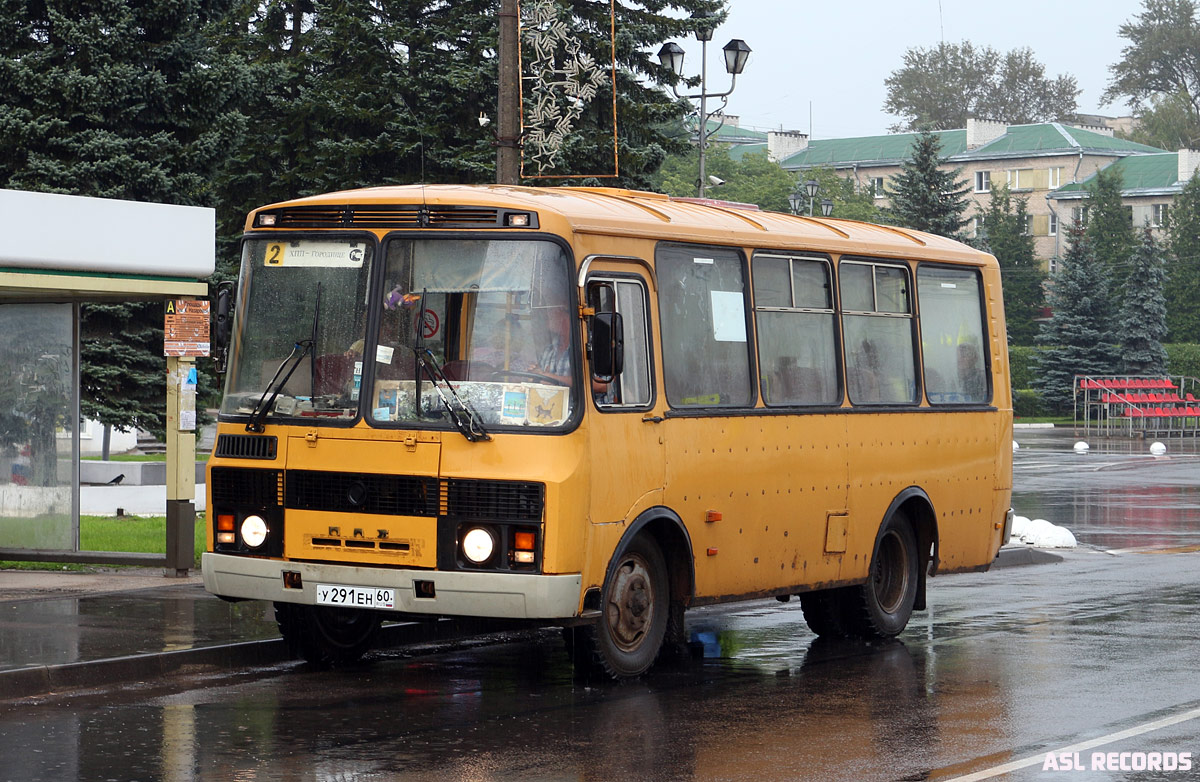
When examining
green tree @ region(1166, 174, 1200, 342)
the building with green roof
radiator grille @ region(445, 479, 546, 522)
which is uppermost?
the building with green roof

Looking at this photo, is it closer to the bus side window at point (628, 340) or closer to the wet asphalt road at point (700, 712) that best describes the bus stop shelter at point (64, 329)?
the wet asphalt road at point (700, 712)

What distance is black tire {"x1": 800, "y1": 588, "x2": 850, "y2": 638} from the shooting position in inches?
540

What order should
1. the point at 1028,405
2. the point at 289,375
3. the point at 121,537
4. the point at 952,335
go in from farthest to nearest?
1. the point at 1028,405
2. the point at 121,537
3. the point at 952,335
4. the point at 289,375

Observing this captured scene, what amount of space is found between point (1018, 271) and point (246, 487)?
82.1m

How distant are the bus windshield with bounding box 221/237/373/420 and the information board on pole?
4724 millimetres

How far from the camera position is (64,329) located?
16.5m

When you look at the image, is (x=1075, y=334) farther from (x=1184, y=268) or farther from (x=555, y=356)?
(x=555, y=356)

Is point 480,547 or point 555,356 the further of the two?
point 555,356

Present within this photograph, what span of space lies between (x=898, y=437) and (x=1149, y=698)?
3710 millimetres

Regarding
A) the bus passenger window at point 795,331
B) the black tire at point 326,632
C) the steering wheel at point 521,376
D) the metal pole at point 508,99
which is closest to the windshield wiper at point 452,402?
the steering wheel at point 521,376

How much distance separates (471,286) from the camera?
10.6 m

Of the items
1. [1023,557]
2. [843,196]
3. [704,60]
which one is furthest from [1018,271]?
[1023,557]

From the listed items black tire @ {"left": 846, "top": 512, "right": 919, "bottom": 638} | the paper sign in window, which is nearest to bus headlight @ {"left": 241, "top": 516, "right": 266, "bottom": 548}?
the paper sign in window

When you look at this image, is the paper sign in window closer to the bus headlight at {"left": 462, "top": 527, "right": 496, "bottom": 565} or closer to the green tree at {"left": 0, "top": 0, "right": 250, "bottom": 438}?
the bus headlight at {"left": 462, "top": 527, "right": 496, "bottom": 565}
